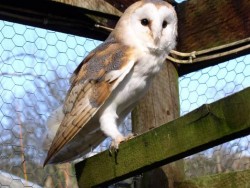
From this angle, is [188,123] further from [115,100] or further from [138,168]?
[115,100]

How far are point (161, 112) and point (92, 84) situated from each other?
Answer: 0.32 m

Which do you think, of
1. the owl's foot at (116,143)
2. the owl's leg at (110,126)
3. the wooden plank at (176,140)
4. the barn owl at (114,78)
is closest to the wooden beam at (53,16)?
the barn owl at (114,78)

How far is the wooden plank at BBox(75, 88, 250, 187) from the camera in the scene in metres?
1.40

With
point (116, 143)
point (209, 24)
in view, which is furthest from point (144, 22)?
point (116, 143)

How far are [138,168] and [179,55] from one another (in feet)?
2.80

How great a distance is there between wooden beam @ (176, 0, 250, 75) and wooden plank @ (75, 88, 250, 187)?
29.3 inches

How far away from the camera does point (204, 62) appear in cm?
233

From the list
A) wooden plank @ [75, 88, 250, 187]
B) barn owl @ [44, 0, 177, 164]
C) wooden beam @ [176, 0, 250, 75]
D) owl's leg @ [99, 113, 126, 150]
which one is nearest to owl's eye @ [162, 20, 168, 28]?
barn owl @ [44, 0, 177, 164]

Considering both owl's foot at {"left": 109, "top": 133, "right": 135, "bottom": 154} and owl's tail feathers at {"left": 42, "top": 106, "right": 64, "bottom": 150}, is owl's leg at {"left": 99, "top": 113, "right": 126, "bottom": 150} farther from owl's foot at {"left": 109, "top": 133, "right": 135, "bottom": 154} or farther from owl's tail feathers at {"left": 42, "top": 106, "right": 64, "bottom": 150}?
owl's tail feathers at {"left": 42, "top": 106, "right": 64, "bottom": 150}

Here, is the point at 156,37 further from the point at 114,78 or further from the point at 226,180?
the point at 226,180

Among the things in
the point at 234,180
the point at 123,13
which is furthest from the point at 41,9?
the point at 234,180

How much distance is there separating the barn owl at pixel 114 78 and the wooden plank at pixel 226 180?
289mm

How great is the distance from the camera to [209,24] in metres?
2.34

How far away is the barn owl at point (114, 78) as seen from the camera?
2.04 metres
